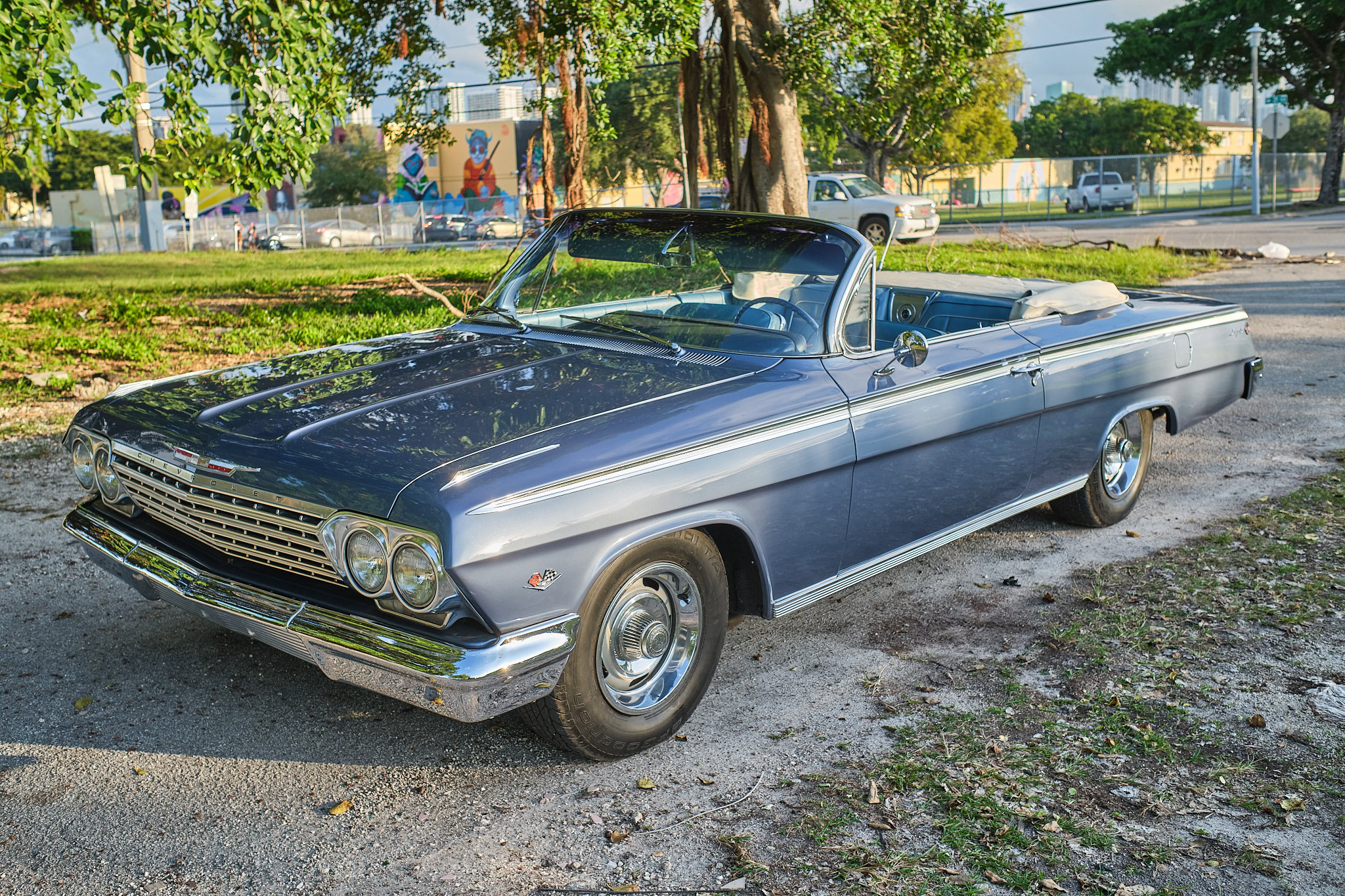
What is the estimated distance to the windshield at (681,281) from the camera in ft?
12.4

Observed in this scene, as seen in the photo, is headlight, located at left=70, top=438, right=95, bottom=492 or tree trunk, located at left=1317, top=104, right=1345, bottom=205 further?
tree trunk, located at left=1317, top=104, right=1345, bottom=205

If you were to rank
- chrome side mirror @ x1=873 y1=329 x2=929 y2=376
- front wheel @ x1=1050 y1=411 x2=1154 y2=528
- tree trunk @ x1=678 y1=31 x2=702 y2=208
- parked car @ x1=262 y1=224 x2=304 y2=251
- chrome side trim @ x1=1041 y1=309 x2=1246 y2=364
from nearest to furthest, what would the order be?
chrome side mirror @ x1=873 y1=329 x2=929 y2=376 < chrome side trim @ x1=1041 y1=309 x2=1246 y2=364 < front wheel @ x1=1050 y1=411 x2=1154 y2=528 < tree trunk @ x1=678 y1=31 x2=702 y2=208 < parked car @ x1=262 y1=224 x2=304 y2=251

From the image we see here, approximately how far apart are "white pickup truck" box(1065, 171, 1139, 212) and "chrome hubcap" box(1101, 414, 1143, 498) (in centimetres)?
3446

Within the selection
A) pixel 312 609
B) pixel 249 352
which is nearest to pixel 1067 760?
pixel 312 609

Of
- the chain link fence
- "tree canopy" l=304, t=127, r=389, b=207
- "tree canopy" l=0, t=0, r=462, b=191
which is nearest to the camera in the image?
"tree canopy" l=0, t=0, r=462, b=191

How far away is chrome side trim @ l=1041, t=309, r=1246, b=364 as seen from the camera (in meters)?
4.50

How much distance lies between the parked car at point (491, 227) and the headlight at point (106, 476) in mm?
36601

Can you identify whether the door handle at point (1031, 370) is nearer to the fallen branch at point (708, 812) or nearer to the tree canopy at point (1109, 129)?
the fallen branch at point (708, 812)

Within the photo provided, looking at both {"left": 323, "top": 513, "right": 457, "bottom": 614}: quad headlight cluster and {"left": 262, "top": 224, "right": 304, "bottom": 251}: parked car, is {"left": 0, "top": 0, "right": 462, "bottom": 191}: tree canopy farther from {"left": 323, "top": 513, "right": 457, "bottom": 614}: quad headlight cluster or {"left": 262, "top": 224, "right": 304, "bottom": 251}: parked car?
{"left": 262, "top": 224, "right": 304, "bottom": 251}: parked car

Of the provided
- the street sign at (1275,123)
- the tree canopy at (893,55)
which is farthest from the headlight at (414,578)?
the street sign at (1275,123)

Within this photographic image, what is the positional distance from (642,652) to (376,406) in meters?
1.06

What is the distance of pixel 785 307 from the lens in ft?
12.5

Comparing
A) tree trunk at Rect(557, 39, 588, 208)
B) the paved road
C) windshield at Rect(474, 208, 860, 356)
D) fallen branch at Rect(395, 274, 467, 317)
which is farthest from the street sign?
windshield at Rect(474, 208, 860, 356)

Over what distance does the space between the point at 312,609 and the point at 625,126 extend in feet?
160
